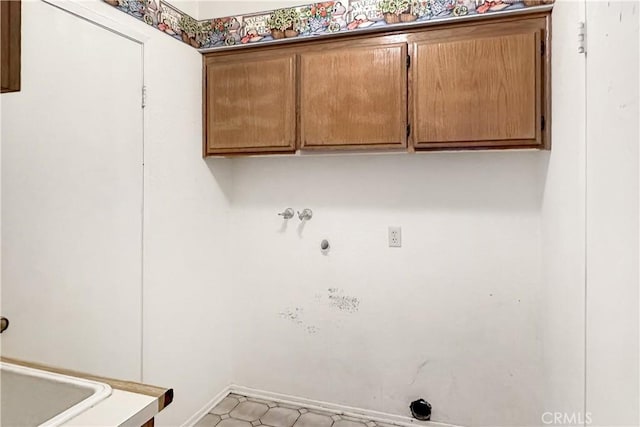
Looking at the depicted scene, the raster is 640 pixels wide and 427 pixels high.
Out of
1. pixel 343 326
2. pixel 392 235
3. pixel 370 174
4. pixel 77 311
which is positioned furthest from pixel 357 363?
pixel 77 311

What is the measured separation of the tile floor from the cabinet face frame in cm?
163

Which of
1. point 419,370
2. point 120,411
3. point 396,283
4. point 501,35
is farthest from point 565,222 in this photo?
point 120,411

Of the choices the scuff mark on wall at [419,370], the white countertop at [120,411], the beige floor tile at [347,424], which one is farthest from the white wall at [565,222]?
the white countertop at [120,411]

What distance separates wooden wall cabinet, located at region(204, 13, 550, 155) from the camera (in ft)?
5.88

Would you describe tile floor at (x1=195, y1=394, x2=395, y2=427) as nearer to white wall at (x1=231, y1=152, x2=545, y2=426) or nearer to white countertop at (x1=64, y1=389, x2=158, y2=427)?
white wall at (x1=231, y1=152, x2=545, y2=426)

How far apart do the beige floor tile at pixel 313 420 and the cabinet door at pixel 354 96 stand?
159 centimetres

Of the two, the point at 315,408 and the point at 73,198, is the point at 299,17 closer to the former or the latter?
the point at 73,198

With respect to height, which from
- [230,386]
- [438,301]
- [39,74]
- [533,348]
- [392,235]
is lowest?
[230,386]

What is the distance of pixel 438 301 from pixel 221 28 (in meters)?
2.00

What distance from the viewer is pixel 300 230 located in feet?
8.16

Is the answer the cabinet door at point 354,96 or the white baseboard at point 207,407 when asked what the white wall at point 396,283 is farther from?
the cabinet door at point 354,96

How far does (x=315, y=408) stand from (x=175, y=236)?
4.45 feet

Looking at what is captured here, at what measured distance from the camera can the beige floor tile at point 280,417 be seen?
2.29m

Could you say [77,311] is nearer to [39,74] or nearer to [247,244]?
[39,74]
